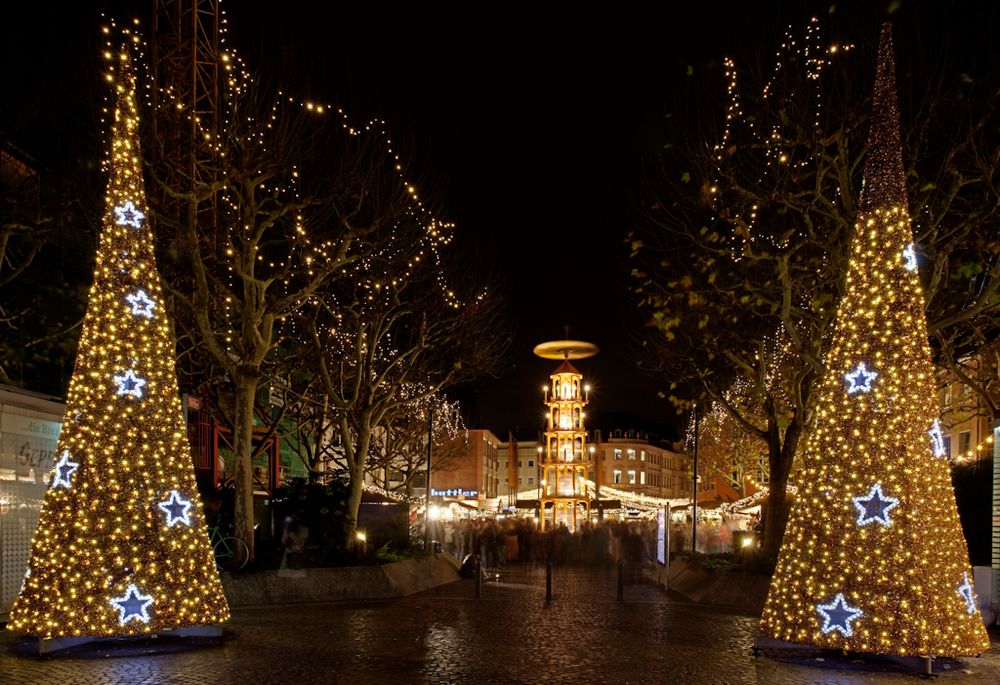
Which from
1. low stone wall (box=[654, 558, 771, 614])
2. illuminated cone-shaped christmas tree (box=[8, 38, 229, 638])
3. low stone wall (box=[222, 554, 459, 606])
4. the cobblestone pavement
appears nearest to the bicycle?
low stone wall (box=[222, 554, 459, 606])

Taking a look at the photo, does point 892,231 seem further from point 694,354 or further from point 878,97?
point 694,354

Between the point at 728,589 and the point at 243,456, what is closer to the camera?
the point at 243,456

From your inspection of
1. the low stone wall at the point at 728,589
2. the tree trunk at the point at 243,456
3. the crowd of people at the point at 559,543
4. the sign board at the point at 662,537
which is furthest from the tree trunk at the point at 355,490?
the crowd of people at the point at 559,543

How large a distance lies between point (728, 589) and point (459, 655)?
10.3m

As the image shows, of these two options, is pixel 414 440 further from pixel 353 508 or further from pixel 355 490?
pixel 353 508

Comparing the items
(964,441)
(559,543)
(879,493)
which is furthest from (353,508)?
(964,441)

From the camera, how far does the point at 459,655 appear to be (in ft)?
42.9

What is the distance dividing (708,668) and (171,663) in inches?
263

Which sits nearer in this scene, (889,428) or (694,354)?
(889,428)

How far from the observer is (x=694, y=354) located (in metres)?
25.1

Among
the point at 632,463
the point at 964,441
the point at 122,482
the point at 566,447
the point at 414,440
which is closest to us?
the point at 122,482

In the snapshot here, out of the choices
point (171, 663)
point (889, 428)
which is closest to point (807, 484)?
point (889, 428)

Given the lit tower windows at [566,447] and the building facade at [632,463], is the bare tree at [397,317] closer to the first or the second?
the lit tower windows at [566,447]

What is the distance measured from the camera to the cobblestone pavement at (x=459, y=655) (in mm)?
11391
